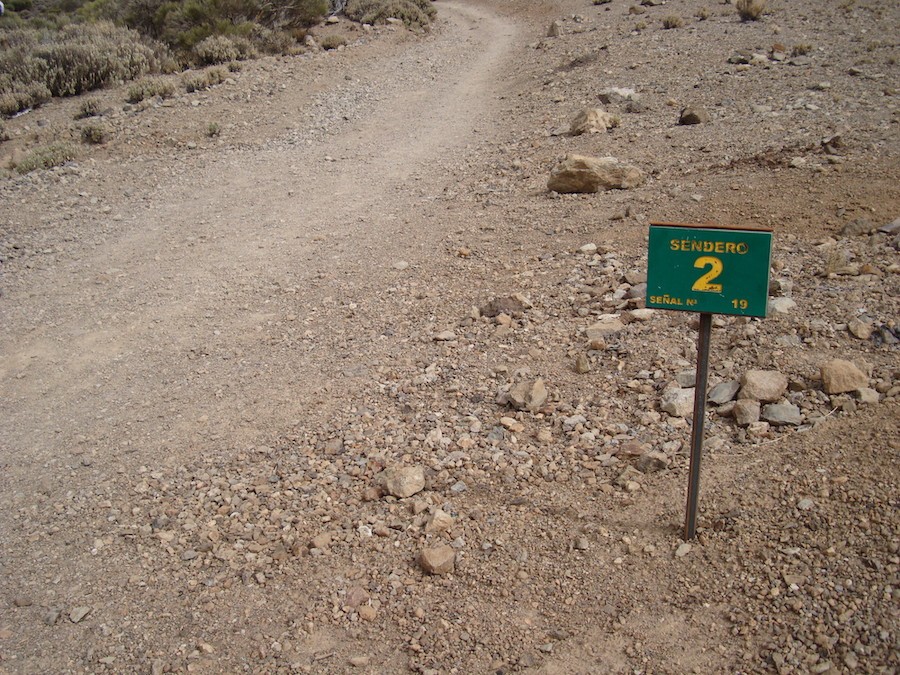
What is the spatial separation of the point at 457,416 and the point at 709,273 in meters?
2.11

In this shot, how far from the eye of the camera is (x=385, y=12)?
21016 millimetres

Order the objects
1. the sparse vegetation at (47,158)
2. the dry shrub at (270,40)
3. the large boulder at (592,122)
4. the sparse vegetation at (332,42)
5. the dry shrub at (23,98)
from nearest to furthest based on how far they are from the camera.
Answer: the large boulder at (592,122) → the sparse vegetation at (47,158) → the dry shrub at (23,98) → the dry shrub at (270,40) → the sparse vegetation at (332,42)

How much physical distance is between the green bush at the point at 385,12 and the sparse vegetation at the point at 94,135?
10.9 metres

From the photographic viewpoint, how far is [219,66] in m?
15.5

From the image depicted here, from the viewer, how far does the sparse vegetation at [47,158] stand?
10.7 metres

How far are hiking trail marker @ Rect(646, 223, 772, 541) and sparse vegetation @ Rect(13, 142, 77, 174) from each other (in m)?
10.6

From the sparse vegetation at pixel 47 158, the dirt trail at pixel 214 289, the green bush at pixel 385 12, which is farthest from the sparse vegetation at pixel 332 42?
the sparse vegetation at pixel 47 158

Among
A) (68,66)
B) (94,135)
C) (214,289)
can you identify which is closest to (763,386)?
(214,289)

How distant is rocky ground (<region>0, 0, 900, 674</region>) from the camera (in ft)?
10.0

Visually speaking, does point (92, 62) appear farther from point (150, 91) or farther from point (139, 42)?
point (150, 91)

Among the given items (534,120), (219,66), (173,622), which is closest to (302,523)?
(173,622)

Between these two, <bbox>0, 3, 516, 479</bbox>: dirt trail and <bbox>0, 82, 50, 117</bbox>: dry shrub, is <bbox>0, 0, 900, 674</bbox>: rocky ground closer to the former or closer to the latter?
<bbox>0, 3, 516, 479</bbox>: dirt trail

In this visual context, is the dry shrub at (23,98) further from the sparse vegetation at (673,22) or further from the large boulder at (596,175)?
the sparse vegetation at (673,22)

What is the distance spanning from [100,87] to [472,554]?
1547cm
